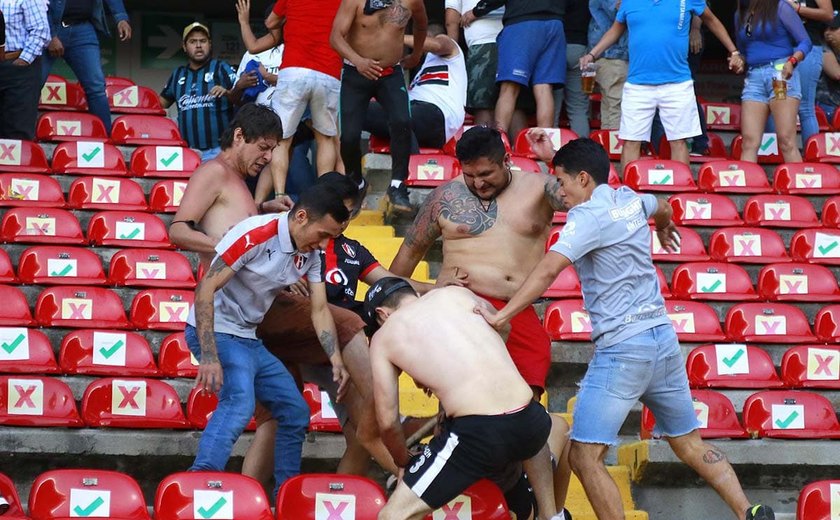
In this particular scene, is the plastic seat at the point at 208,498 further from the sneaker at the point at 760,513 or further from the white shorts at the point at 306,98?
the white shorts at the point at 306,98

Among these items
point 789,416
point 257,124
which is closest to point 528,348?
point 257,124

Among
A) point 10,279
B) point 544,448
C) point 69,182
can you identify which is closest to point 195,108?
point 69,182

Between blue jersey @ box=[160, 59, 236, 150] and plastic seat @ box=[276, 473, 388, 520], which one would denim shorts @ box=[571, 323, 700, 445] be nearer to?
plastic seat @ box=[276, 473, 388, 520]

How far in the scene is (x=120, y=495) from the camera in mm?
6246

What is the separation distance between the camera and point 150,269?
902 cm

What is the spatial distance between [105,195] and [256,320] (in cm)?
369

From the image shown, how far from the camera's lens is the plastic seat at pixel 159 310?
8516 millimetres

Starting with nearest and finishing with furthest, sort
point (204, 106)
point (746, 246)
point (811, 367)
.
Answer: point (811, 367)
point (746, 246)
point (204, 106)

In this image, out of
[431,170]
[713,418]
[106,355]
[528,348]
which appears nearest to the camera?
[528,348]

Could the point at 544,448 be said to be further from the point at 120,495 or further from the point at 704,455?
the point at 120,495

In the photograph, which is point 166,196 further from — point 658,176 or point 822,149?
point 822,149

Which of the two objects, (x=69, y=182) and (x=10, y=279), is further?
(x=69, y=182)

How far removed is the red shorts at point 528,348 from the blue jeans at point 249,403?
1.01 metres

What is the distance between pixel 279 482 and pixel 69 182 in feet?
14.8
